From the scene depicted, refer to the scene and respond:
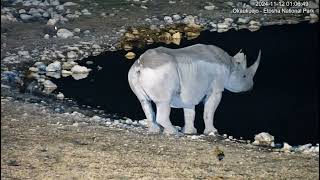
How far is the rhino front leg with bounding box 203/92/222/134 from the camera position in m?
6.64

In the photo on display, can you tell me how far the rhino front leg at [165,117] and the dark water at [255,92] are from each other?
1.90ft

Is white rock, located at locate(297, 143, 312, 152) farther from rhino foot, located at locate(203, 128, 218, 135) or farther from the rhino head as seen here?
the rhino head

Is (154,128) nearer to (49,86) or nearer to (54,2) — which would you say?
(49,86)

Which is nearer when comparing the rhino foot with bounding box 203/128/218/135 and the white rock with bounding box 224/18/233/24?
the rhino foot with bounding box 203/128/218/135

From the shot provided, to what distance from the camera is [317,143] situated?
6.55 meters

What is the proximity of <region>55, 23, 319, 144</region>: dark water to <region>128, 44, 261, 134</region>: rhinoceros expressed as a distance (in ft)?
1.26

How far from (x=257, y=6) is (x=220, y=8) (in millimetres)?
688

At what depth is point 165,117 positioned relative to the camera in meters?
6.23

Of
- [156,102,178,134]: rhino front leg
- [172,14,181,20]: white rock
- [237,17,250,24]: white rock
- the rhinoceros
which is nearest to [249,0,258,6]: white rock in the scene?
[237,17,250,24]: white rock

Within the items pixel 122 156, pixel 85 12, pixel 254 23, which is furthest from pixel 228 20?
pixel 122 156

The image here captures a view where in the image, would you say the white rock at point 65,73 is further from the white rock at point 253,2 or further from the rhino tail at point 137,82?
the white rock at point 253,2

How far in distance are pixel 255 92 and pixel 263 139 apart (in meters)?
1.38

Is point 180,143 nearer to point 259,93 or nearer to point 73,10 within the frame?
point 259,93

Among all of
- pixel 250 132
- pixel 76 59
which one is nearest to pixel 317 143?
pixel 250 132
